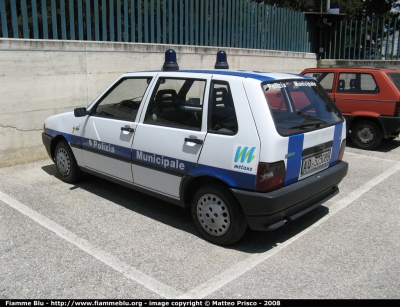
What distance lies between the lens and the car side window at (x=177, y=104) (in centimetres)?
409

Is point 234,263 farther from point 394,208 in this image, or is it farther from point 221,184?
point 394,208

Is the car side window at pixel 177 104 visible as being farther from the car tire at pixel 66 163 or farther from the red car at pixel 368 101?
the red car at pixel 368 101

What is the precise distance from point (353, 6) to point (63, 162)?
2678cm

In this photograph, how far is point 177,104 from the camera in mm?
4316

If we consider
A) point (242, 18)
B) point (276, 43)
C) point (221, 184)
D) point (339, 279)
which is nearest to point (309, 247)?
point (339, 279)

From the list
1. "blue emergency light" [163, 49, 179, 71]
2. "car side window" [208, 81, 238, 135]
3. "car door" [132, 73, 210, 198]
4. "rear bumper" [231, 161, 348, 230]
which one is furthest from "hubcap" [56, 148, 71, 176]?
"rear bumper" [231, 161, 348, 230]

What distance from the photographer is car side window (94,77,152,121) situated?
4.70 m

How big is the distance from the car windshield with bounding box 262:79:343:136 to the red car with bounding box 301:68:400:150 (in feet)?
12.4

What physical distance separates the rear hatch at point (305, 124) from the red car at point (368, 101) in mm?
3786

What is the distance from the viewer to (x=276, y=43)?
12.4 meters

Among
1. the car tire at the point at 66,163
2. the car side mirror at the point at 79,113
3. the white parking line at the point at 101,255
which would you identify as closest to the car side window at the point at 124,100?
the car side mirror at the point at 79,113

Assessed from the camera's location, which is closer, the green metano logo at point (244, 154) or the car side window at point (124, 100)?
the green metano logo at point (244, 154)

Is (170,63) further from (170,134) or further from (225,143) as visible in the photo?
(225,143)

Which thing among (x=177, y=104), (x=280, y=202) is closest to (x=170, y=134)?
(x=177, y=104)
